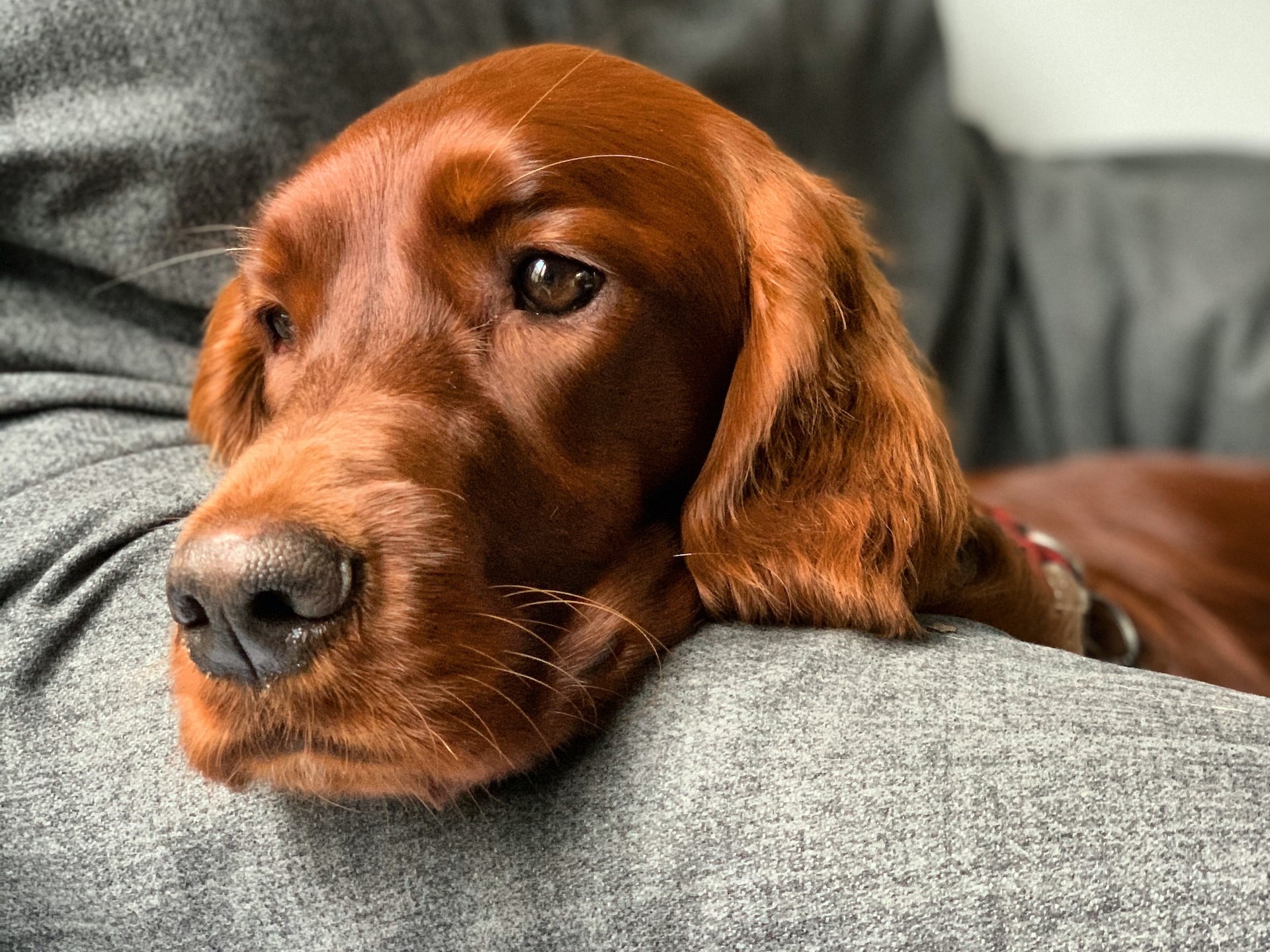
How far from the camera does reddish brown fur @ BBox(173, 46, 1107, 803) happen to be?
1.00 metres

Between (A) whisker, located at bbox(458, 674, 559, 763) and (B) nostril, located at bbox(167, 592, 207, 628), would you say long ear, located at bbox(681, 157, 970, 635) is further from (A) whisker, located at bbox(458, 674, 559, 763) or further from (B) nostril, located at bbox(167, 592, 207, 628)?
(B) nostril, located at bbox(167, 592, 207, 628)

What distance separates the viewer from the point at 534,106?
48.9 inches

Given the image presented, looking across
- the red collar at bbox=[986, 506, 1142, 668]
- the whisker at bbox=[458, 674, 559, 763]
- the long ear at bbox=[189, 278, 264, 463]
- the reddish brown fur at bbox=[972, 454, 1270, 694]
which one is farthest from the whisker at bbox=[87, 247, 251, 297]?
the reddish brown fur at bbox=[972, 454, 1270, 694]

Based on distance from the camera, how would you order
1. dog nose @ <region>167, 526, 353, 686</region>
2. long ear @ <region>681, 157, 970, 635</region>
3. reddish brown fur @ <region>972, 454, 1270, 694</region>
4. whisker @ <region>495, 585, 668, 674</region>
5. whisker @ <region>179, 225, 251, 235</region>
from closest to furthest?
dog nose @ <region>167, 526, 353, 686</region>
whisker @ <region>495, 585, 668, 674</region>
long ear @ <region>681, 157, 970, 635</region>
whisker @ <region>179, 225, 251, 235</region>
reddish brown fur @ <region>972, 454, 1270, 694</region>

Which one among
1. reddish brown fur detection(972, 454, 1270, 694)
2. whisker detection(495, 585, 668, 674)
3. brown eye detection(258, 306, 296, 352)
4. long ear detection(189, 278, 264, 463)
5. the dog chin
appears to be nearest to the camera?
the dog chin

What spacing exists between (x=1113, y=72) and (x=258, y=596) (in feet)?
12.6

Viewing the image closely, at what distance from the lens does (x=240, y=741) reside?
985mm

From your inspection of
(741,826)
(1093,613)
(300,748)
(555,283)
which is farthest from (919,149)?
(300,748)

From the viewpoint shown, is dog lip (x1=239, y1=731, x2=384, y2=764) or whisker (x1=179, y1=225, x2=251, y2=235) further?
whisker (x1=179, y1=225, x2=251, y2=235)

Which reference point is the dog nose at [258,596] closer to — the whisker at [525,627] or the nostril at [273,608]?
the nostril at [273,608]

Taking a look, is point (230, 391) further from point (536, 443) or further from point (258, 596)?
point (258, 596)

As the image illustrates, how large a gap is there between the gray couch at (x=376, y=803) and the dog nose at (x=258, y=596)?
225 mm

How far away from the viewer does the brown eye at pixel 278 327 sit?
1.43 meters

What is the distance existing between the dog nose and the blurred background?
3.12ft
